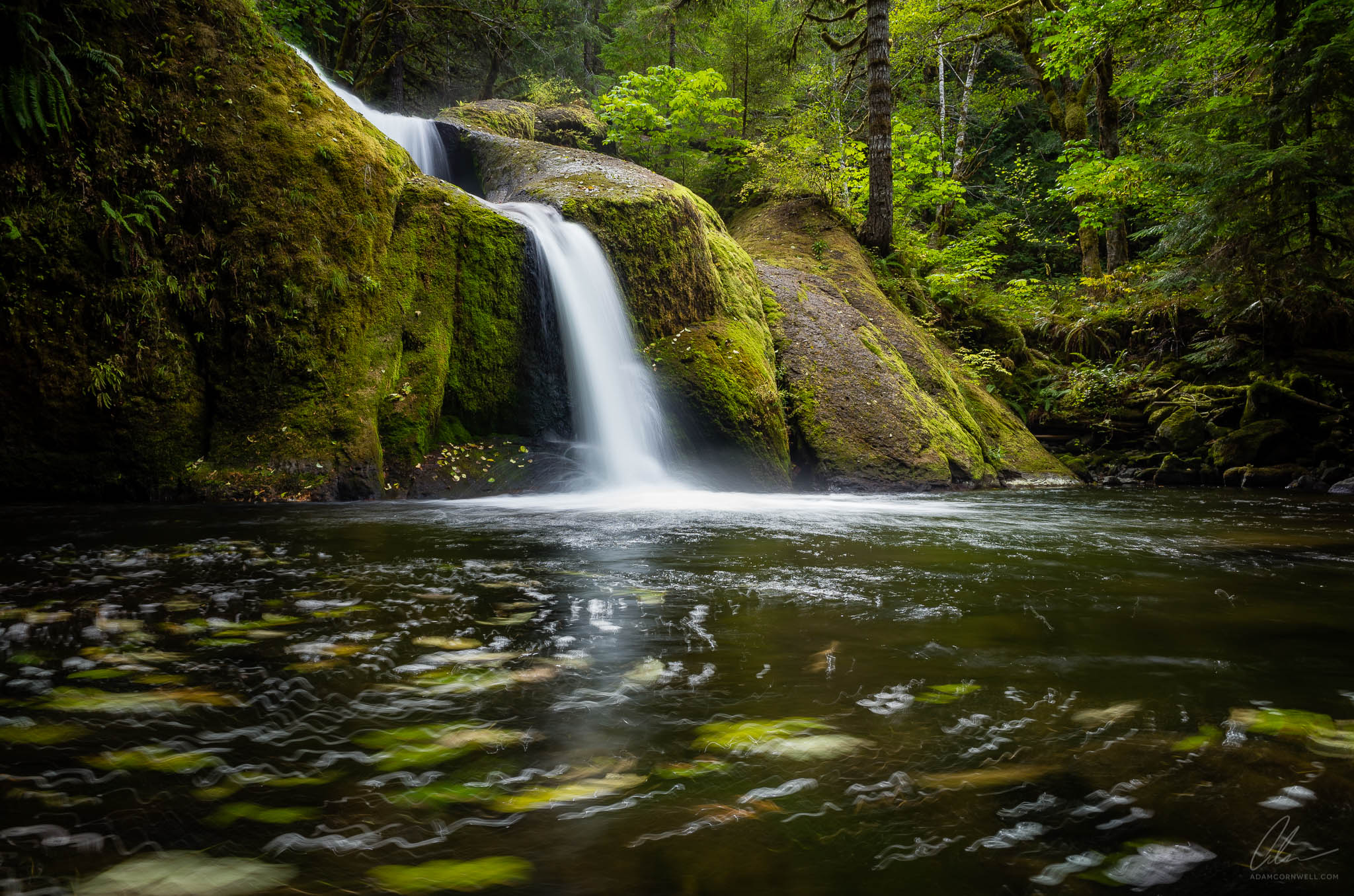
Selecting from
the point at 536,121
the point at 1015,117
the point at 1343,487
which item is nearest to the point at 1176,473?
the point at 1343,487

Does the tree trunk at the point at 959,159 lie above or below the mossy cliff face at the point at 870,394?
above

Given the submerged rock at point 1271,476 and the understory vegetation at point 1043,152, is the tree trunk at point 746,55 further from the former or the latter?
the submerged rock at point 1271,476

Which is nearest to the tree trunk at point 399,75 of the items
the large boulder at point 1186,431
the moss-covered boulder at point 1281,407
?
the large boulder at point 1186,431

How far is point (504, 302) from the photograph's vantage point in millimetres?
7676

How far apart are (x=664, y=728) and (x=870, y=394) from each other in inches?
330

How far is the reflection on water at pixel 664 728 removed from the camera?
105 cm

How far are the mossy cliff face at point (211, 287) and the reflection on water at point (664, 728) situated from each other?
2785 millimetres

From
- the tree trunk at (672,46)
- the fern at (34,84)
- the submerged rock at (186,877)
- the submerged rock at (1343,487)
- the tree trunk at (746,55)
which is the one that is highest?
the tree trunk at (672,46)

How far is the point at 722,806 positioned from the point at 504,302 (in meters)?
7.14

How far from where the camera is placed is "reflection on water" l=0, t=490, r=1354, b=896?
3.45ft

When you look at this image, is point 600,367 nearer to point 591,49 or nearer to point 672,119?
point 672,119

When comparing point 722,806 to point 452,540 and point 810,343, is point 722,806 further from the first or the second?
point 810,343

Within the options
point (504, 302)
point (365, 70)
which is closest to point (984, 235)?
point (504, 302)

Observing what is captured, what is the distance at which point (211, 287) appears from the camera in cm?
591
